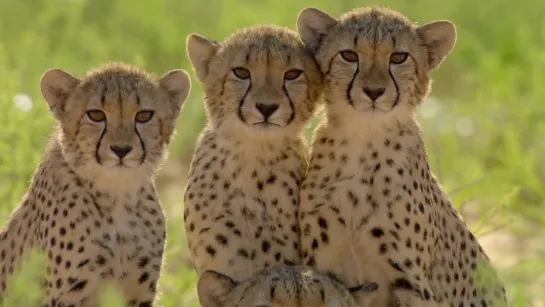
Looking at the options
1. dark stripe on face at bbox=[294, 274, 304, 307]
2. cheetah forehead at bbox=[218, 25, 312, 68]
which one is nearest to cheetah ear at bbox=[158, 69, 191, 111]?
cheetah forehead at bbox=[218, 25, 312, 68]

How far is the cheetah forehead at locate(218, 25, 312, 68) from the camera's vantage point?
555cm

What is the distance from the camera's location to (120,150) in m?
5.41

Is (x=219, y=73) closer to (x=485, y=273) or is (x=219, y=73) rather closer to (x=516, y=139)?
(x=485, y=273)

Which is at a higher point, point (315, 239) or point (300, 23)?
point (300, 23)

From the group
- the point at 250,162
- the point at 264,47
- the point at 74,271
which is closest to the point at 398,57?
the point at 264,47

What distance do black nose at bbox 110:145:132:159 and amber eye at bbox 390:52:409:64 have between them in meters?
1.01

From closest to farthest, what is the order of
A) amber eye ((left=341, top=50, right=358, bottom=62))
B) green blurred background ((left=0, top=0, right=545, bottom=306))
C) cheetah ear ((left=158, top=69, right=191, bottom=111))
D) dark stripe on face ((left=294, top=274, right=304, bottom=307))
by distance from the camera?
dark stripe on face ((left=294, top=274, right=304, bottom=307)), amber eye ((left=341, top=50, right=358, bottom=62)), cheetah ear ((left=158, top=69, right=191, bottom=111)), green blurred background ((left=0, top=0, right=545, bottom=306))

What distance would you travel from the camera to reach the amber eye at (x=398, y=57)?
548cm

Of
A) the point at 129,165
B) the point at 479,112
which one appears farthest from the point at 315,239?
the point at 479,112

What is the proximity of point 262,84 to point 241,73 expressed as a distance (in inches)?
5.7

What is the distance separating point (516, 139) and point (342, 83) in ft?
10.1

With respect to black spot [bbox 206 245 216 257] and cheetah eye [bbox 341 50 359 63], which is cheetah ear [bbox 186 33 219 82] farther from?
black spot [bbox 206 245 216 257]

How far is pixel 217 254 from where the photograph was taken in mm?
5641

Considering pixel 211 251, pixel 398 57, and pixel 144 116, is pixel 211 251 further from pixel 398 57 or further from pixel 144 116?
pixel 398 57
